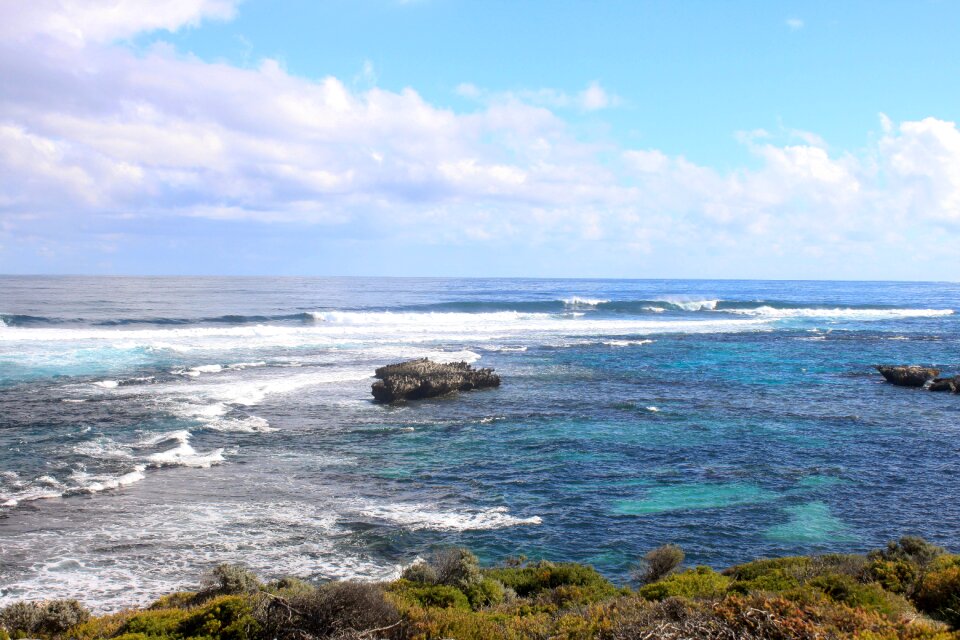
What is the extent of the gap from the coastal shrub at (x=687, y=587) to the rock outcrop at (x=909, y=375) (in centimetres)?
2555

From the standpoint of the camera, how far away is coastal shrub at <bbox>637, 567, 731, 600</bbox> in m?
8.52

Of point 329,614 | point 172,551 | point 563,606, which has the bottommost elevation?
point 172,551

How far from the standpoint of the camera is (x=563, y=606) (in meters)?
8.91

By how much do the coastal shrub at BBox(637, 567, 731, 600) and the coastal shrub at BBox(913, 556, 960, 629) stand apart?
2.22m

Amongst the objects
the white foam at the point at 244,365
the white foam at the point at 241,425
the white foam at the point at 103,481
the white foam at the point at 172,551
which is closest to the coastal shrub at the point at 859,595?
the white foam at the point at 172,551

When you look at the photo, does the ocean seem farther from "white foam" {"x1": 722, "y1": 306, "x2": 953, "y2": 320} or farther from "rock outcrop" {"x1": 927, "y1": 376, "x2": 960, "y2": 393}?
"white foam" {"x1": 722, "y1": 306, "x2": 953, "y2": 320}

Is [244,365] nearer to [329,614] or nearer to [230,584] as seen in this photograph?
[230,584]

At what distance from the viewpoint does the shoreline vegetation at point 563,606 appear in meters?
6.48

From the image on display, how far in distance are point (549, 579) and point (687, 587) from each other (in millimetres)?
2126

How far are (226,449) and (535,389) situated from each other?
13508mm

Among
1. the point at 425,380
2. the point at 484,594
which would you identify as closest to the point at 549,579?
the point at 484,594

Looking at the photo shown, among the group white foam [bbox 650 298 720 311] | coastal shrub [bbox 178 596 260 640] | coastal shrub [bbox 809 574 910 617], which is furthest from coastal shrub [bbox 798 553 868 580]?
white foam [bbox 650 298 720 311]

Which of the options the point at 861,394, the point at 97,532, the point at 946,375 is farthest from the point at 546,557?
the point at 946,375

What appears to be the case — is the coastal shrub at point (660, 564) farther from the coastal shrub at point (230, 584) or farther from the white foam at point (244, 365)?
the white foam at point (244, 365)
